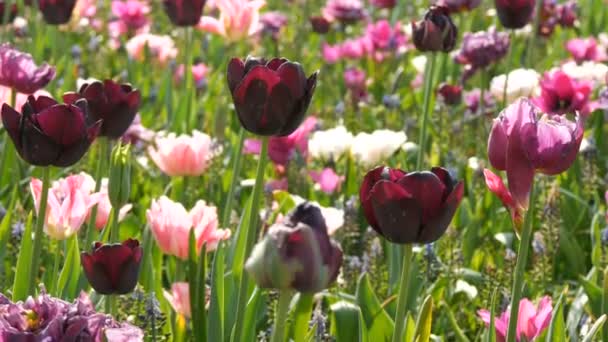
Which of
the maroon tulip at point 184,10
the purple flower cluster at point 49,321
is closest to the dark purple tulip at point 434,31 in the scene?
the maroon tulip at point 184,10

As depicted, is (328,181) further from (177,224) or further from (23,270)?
(23,270)

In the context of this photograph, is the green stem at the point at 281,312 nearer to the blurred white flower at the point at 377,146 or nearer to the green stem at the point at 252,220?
the green stem at the point at 252,220

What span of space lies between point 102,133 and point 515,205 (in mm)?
825

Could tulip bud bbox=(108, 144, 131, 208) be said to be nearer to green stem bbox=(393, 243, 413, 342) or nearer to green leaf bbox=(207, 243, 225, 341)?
green leaf bbox=(207, 243, 225, 341)

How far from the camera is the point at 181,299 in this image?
1955 millimetres

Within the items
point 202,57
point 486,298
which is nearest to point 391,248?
point 486,298

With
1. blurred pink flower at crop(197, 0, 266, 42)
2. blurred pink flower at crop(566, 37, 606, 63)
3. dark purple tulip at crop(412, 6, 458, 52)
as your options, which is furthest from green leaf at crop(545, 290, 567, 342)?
blurred pink flower at crop(566, 37, 606, 63)

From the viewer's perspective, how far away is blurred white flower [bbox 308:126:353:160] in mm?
A: 3139

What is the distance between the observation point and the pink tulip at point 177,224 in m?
1.98

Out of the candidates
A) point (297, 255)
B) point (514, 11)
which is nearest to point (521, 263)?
point (297, 255)

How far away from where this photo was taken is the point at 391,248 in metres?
2.33

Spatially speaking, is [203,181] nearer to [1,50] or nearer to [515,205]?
[1,50]

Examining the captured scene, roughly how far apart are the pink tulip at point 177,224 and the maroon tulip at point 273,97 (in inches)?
18.1

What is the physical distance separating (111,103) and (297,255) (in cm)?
96
